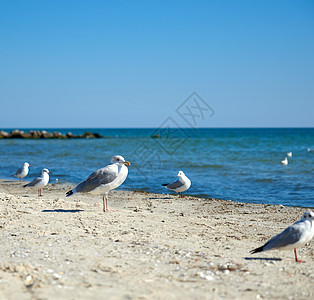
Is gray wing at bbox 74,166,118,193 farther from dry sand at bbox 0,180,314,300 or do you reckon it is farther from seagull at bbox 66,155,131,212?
dry sand at bbox 0,180,314,300

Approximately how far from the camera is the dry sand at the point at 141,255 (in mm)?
4191

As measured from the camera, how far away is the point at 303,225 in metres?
5.51

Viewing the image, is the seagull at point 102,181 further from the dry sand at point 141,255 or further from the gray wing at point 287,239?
the gray wing at point 287,239

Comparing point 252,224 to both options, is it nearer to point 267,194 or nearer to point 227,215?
point 227,215

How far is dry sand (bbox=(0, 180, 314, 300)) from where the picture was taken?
4191 millimetres

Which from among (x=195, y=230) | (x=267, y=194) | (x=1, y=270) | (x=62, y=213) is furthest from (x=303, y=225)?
(x=267, y=194)

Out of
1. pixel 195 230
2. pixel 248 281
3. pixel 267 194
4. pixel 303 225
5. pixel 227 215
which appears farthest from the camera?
pixel 267 194

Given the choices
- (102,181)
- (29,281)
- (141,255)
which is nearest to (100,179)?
(102,181)

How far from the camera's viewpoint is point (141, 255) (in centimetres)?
547

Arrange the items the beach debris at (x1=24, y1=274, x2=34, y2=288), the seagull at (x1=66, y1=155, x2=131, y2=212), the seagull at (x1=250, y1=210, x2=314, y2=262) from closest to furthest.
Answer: the beach debris at (x1=24, y1=274, x2=34, y2=288), the seagull at (x1=250, y1=210, x2=314, y2=262), the seagull at (x1=66, y1=155, x2=131, y2=212)

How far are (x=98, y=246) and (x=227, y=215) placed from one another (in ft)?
13.4

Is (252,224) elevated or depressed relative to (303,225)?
depressed

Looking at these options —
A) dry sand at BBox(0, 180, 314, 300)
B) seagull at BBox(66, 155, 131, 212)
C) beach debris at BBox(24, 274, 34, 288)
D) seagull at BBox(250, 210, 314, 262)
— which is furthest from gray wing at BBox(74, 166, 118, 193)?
beach debris at BBox(24, 274, 34, 288)

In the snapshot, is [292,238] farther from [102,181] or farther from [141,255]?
[102,181]
